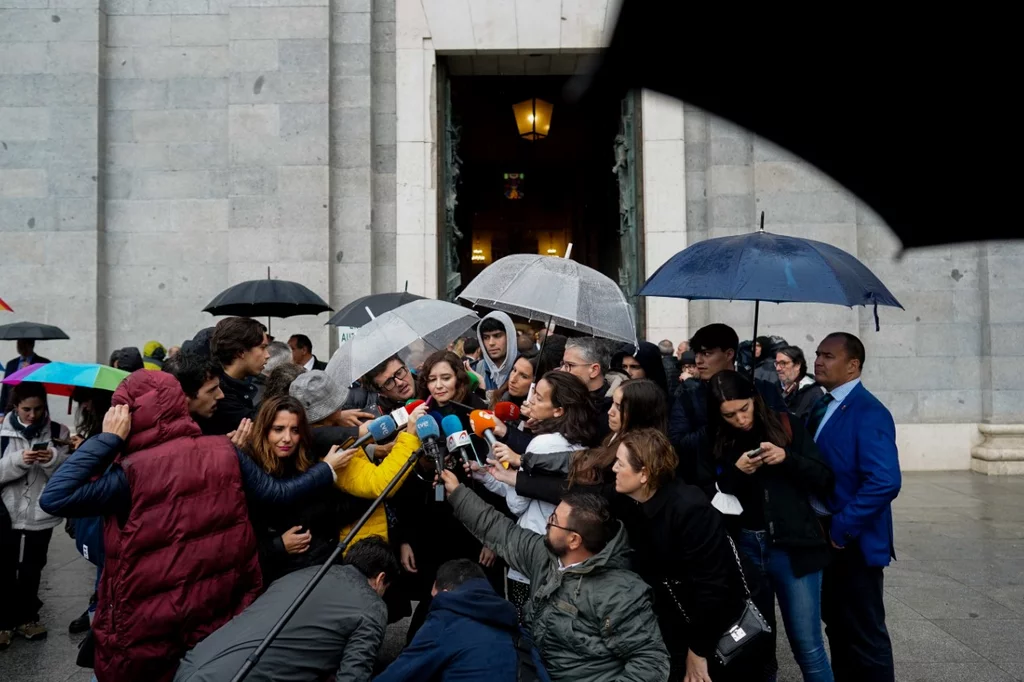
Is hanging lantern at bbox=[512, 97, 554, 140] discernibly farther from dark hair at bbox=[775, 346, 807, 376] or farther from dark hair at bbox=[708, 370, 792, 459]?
dark hair at bbox=[708, 370, 792, 459]

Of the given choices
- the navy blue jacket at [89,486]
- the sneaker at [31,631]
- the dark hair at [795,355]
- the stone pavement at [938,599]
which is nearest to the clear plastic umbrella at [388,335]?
the navy blue jacket at [89,486]

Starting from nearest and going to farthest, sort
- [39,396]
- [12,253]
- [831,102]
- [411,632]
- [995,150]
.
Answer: [995,150] → [831,102] → [411,632] → [39,396] → [12,253]

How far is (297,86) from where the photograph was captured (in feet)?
34.8

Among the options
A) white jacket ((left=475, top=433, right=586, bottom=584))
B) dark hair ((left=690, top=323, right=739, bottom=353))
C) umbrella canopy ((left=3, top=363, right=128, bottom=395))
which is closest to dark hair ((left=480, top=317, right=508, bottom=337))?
dark hair ((left=690, top=323, right=739, bottom=353))

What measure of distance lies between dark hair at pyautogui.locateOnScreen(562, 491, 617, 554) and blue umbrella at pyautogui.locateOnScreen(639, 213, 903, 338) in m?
1.15

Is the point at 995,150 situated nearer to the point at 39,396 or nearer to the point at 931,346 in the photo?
the point at 39,396

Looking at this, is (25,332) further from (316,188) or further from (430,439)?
Result: (430,439)

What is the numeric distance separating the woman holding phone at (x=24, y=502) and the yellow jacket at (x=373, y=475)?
8.48 ft

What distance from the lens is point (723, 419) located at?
3971 millimetres

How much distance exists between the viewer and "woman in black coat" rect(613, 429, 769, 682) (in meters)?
3.37

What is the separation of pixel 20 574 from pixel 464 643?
155 inches

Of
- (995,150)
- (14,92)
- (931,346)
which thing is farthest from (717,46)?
(14,92)

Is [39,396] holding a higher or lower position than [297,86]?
lower

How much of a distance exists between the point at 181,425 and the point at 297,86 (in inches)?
329
